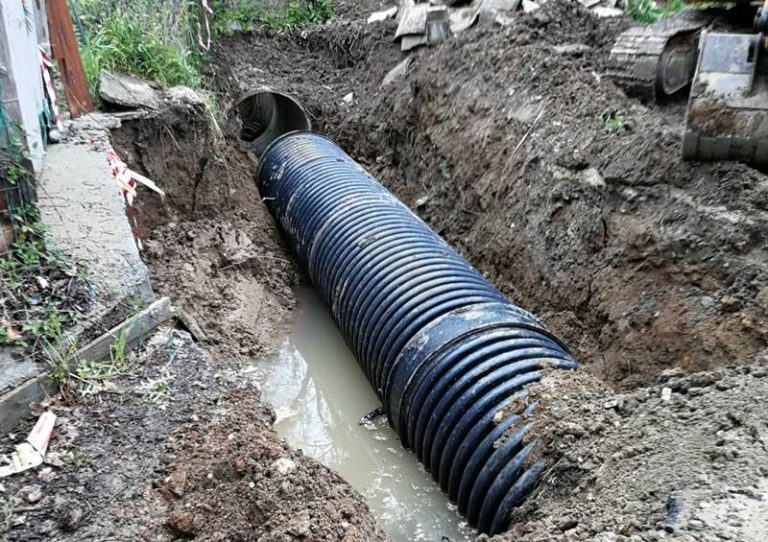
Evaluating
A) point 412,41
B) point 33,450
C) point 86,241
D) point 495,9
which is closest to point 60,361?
point 33,450

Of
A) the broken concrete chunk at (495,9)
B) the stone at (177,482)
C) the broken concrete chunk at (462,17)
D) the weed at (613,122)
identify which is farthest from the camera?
the broken concrete chunk at (462,17)

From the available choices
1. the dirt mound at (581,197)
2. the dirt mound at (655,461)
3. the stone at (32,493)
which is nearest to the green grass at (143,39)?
the dirt mound at (581,197)

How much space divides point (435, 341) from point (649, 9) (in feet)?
14.2

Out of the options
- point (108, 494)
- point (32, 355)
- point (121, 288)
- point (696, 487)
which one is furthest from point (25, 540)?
point (696, 487)

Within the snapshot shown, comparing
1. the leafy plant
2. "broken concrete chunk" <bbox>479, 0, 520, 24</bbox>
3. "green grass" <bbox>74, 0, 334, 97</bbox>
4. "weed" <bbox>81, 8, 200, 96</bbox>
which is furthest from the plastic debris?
the leafy plant

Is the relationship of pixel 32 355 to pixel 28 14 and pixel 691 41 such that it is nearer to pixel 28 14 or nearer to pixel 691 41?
pixel 28 14

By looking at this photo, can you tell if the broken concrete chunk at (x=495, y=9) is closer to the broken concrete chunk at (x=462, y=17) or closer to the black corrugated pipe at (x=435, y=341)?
the broken concrete chunk at (x=462, y=17)

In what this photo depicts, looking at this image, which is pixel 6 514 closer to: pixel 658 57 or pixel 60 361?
pixel 60 361

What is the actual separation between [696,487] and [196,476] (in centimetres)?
167

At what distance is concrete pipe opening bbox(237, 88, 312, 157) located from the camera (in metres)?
7.07

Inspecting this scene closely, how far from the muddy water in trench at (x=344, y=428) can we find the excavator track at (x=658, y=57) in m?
2.68

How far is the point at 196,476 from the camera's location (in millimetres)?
2355

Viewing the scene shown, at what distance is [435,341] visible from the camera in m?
3.23

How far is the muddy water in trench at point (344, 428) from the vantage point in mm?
3307
